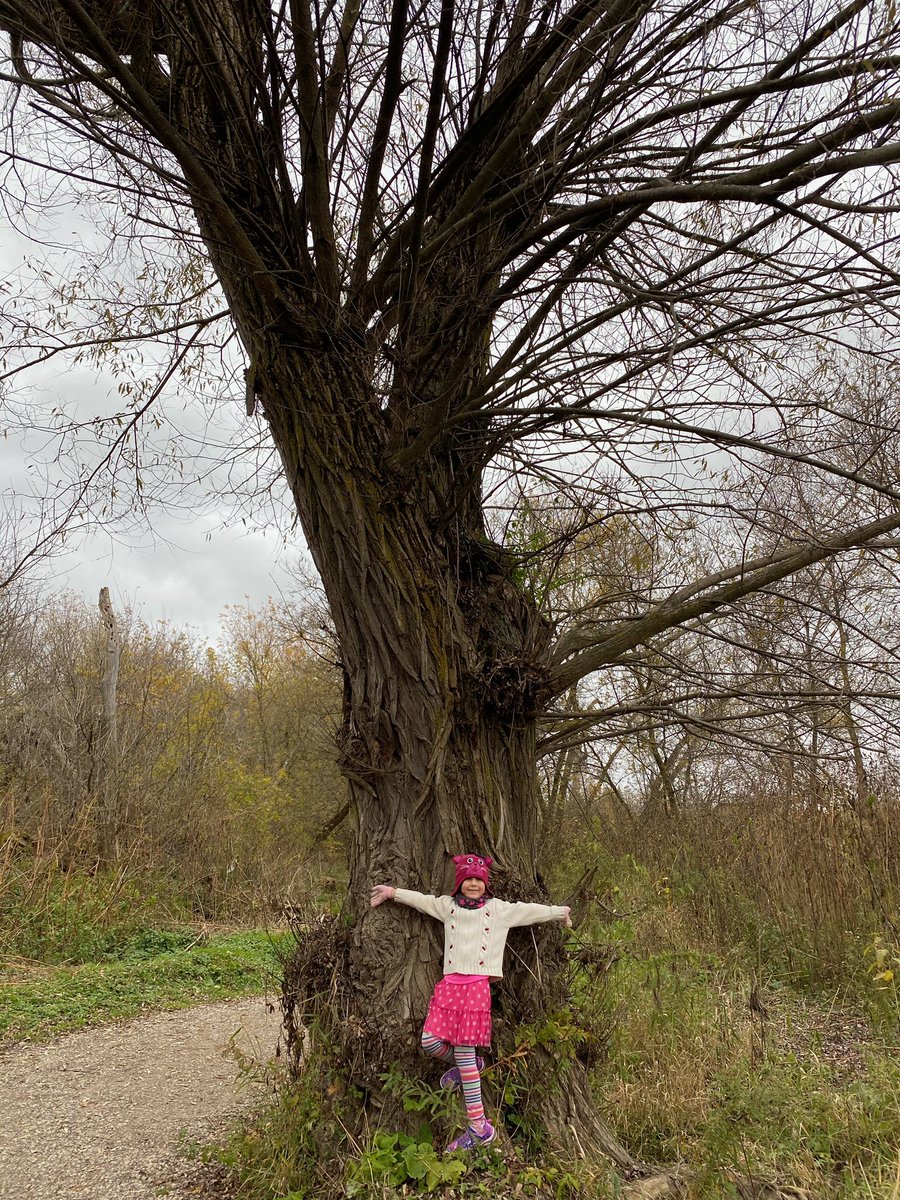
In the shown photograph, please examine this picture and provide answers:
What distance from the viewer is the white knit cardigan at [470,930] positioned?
3.10 meters

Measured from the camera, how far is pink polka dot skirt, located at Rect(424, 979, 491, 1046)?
298 cm

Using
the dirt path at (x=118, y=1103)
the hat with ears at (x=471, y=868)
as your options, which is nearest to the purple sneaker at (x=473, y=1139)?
the hat with ears at (x=471, y=868)

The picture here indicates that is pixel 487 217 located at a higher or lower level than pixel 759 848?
higher

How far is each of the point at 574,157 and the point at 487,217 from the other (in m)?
0.62

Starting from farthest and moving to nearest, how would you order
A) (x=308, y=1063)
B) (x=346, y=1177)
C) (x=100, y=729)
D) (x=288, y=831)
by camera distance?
(x=288, y=831), (x=100, y=729), (x=308, y=1063), (x=346, y=1177)

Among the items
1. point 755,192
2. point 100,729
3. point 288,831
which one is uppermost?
point 755,192

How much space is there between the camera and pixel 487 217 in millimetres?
3537

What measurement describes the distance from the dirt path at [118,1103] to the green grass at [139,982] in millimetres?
258

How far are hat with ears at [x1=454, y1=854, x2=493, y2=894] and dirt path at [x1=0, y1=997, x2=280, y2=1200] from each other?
200 cm

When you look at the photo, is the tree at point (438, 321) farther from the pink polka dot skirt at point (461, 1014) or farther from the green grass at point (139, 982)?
the green grass at point (139, 982)

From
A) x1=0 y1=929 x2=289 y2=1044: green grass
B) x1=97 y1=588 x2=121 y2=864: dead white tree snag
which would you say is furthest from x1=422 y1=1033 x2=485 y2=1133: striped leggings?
x1=97 y1=588 x2=121 y2=864: dead white tree snag

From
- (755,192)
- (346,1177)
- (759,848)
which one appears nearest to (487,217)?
(755,192)

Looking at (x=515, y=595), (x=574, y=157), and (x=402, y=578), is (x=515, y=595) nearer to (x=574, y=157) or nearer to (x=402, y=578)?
(x=402, y=578)

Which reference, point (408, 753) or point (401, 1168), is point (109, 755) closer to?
point (408, 753)
